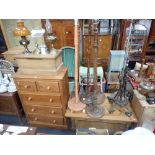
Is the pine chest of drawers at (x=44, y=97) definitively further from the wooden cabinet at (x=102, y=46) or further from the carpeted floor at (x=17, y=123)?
the wooden cabinet at (x=102, y=46)

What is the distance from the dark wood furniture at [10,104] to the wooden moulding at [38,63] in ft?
1.80

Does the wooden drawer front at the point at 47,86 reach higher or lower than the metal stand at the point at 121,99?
higher

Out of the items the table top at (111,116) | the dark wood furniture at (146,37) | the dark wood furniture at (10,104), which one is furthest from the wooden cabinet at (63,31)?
the table top at (111,116)

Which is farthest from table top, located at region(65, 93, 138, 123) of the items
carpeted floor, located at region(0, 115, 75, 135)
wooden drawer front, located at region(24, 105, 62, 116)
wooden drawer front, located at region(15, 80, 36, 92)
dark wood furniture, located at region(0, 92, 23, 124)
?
dark wood furniture, located at region(0, 92, 23, 124)

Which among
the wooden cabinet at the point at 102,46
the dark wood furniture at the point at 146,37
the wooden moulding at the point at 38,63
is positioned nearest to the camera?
the wooden moulding at the point at 38,63

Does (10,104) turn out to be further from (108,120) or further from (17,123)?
(108,120)

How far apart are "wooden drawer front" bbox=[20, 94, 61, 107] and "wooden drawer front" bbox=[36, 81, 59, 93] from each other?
11 cm

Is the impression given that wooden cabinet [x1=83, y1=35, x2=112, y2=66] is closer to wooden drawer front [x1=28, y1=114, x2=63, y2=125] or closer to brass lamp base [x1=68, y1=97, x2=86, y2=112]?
brass lamp base [x1=68, y1=97, x2=86, y2=112]

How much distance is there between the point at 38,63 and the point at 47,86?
0.28 meters

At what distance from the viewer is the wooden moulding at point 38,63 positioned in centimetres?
157

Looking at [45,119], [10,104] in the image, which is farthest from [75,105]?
[10,104]
